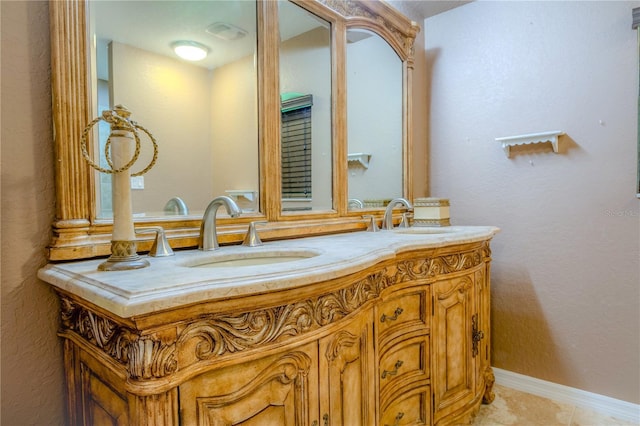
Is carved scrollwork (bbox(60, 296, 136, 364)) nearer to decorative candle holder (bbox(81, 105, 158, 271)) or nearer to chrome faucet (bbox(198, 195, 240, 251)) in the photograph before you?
decorative candle holder (bbox(81, 105, 158, 271))

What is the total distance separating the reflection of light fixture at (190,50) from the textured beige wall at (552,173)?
1.53 metres

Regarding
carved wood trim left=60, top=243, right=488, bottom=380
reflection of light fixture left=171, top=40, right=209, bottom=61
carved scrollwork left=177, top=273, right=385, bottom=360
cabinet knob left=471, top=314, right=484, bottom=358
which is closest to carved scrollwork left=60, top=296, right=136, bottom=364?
carved wood trim left=60, top=243, right=488, bottom=380

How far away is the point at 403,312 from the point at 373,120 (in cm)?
110

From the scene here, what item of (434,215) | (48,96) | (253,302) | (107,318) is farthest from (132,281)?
(434,215)

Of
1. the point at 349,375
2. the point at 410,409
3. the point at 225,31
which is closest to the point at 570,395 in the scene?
the point at 410,409

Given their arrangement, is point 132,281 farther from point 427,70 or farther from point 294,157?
point 427,70

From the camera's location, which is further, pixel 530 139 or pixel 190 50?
pixel 530 139

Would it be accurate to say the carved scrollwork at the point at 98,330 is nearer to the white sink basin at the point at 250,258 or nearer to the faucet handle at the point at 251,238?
the white sink basin at the point at 250,258

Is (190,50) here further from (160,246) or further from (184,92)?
(160,246)

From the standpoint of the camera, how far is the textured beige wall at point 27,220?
84 cm

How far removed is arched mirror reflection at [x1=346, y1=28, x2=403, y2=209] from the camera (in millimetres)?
1812

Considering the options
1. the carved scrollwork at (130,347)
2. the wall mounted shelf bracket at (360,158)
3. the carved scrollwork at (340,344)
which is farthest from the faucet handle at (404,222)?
the carved scrollwork at (130,347)

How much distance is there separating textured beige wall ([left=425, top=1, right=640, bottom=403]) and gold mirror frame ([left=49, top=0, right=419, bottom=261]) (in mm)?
360

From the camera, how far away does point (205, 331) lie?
66 cm
